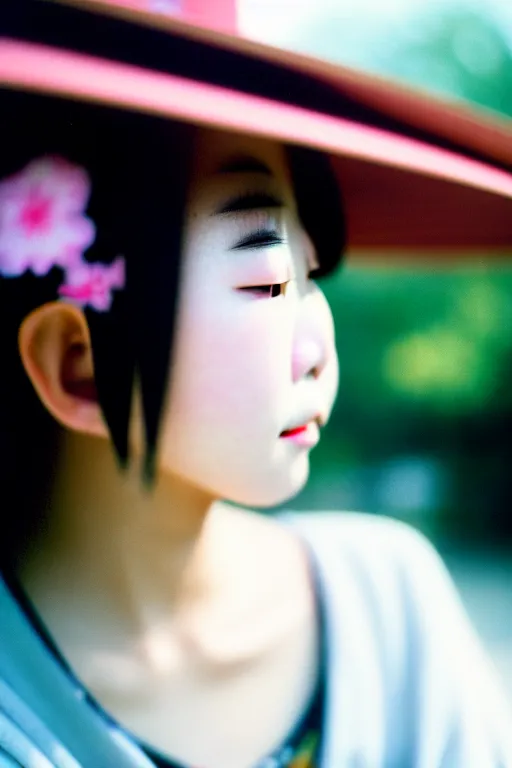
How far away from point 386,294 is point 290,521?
0.31m

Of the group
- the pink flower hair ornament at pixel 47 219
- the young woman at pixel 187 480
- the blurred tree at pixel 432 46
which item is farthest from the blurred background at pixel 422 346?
the pink flower hair ornament at pixel 47 219

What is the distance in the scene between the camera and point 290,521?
845 mm

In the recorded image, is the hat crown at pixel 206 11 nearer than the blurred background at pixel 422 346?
Yes

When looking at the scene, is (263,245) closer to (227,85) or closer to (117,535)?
(227,85)

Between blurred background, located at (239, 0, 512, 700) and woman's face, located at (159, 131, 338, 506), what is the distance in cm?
28

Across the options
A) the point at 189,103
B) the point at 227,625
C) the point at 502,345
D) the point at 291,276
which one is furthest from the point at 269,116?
Result: the point at 502,345

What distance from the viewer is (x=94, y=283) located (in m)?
0.55

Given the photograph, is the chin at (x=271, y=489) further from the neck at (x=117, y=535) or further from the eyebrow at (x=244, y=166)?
the eyebrow at (x=244, y=166)

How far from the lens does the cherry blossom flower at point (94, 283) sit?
55 centimetres

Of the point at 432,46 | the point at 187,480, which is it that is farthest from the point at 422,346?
the point at 187,480

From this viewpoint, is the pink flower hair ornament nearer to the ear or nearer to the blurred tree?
the ear

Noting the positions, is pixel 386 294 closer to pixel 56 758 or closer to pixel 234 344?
pixel 234 344

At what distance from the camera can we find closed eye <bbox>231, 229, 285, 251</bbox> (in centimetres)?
58

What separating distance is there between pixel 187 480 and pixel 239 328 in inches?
5.8
